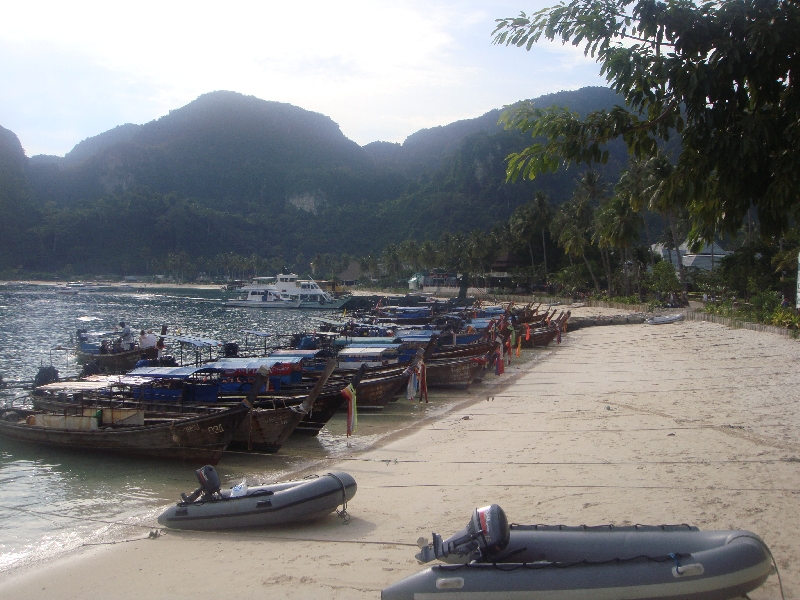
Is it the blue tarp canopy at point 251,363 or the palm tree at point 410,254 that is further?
the palm tree at point 410,254

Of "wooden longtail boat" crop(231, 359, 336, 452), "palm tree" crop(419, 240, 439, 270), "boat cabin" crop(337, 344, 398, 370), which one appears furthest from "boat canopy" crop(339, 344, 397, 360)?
"palm tree" crop(419, 240, 439, 270)

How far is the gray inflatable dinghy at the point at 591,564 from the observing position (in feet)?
17.1

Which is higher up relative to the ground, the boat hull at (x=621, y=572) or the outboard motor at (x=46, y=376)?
the boat hull at (x=621, y=572)

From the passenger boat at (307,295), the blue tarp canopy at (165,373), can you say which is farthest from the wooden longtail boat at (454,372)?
the passenger boat at (307,295)

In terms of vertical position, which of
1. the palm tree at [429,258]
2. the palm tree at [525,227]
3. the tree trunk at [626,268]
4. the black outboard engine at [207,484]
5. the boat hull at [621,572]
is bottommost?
the black outboard engine at [207,484]

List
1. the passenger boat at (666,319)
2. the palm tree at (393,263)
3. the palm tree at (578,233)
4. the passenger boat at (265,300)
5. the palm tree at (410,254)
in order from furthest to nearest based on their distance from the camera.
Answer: the palm tree at (393,263) → the palm tree at (410,254) → the passenger boat at (265,300) → the palm tree at (578,233) → the passenger boat at (666,319)

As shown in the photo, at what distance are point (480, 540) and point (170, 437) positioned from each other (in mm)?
9334

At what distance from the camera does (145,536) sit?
30.5 ft

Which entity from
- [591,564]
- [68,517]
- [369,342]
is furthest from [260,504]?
[369,342]

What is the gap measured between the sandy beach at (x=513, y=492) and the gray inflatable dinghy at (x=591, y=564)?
0.68 metres

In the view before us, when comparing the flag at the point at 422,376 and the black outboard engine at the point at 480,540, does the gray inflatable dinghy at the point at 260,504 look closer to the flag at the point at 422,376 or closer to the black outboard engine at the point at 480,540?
the black outboard engine at the point at 480,540

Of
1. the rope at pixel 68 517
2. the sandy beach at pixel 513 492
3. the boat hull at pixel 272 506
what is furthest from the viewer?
the rope at pixel 68 517

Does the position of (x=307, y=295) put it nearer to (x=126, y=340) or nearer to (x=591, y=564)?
(x=126, y=340)

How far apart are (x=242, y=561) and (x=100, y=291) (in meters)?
119
